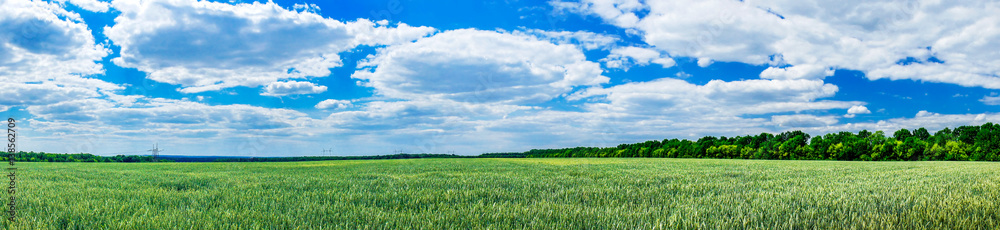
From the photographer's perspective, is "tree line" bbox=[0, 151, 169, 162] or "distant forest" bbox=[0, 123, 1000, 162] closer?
"distant forest" bbox=[0, 123, 1000, 162]

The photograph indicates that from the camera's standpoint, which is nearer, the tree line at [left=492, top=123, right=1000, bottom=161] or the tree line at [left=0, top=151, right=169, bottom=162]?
the tree line at [left=492, top=123, right=1000, bottom=161]

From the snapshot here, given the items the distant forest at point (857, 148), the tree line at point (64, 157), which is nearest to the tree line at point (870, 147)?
the distant forest at point (857, 148)

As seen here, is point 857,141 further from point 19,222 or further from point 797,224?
point 19,222

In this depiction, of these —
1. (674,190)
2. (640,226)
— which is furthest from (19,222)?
(674,190)

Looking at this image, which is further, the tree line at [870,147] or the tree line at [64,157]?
the tree line at [64,157]

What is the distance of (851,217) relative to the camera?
17.6 ft

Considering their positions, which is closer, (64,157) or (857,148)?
(857,148)

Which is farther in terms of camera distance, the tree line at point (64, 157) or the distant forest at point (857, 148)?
the tree line at point (64, 157)

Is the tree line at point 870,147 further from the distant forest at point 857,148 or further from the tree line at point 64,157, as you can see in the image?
the tree line at point 64,157

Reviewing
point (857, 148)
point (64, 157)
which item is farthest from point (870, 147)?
point (64, 157)

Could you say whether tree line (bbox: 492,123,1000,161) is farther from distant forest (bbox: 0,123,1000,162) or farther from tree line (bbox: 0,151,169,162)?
tree line (bbox: 0,151,169,162)

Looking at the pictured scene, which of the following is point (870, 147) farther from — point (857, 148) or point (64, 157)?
point (64, 157)

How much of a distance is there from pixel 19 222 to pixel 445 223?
16.3ft

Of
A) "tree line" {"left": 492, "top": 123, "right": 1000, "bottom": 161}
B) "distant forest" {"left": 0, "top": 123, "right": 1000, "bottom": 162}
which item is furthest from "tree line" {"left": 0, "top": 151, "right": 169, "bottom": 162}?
"tree line" {"left": 492, "top": 123, "right": 1000, "bottom": 161}
